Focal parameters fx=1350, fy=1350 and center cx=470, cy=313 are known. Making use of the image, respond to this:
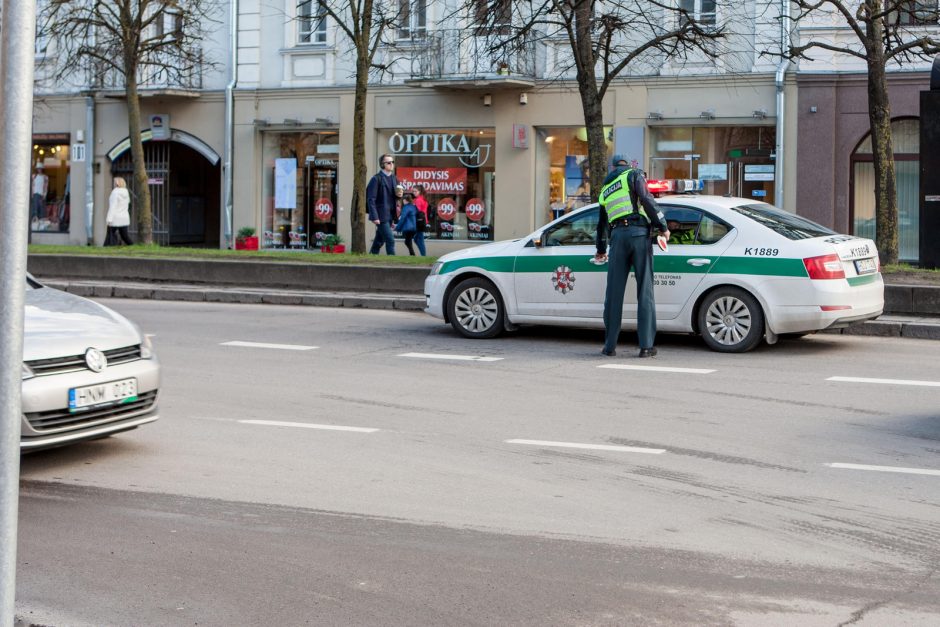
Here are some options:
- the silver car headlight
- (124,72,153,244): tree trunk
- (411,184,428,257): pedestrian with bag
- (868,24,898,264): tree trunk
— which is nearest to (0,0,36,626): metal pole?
the silver car headlight

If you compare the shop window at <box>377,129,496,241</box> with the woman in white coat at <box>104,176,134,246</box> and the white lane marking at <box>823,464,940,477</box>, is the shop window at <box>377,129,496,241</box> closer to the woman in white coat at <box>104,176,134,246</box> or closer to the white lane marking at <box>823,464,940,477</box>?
the woman in white coat at <box>104,176,134,246</box>

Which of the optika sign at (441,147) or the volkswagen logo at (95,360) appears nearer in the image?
the volkswagen logo at (95,360)

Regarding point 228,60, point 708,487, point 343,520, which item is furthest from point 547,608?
point 228,60

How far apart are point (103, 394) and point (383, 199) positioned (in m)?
15.5

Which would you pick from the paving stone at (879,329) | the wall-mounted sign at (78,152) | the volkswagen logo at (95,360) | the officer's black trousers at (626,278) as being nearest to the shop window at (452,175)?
the wall-mounted sign at (78,152)

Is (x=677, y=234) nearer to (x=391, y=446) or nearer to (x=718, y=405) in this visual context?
(x=718, y=405)

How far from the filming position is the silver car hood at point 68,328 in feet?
24.0

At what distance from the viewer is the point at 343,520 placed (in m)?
6.64

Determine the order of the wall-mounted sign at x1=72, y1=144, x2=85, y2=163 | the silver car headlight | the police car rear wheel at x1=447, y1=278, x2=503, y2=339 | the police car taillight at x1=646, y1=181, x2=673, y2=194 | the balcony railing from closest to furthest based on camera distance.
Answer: the silver car headlight
the police car taillight at x1=646, y1=181, x2=673, y2=194
the police car rear wheel at x1=447, y1=278, x2=503, y2=339
the balcony railing
the wall-mounted sign at x1=72, y1=144, x2=85, y2=163

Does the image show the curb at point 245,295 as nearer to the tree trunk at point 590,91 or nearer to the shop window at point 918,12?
the tree trunk at point 590,91

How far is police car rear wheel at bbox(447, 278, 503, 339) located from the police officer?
1.82 metres

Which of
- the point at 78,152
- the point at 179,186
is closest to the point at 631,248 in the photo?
the point at 179,186

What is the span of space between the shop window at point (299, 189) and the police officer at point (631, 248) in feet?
64.4

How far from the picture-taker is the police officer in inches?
503
